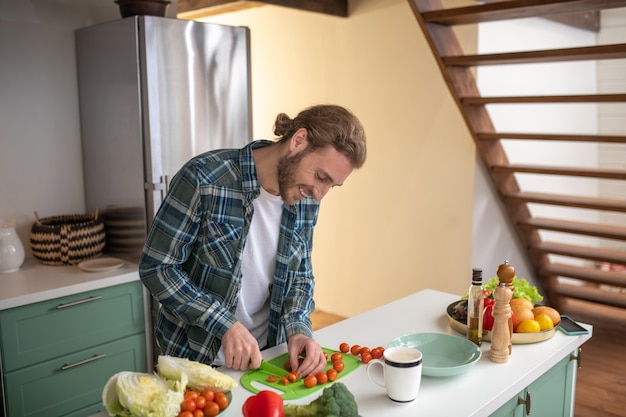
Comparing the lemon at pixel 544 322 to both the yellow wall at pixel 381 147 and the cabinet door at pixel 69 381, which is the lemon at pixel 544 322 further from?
the yellow wall at pixel 381 147

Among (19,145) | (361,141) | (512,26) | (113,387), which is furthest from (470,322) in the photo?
(512,26)

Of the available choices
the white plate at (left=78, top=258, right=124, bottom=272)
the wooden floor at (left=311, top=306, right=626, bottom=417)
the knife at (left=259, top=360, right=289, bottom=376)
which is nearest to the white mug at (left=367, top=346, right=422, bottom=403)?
the knife at (left=259, top=360, right=289, bottom=376)

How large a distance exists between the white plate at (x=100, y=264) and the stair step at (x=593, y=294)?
3108 mm

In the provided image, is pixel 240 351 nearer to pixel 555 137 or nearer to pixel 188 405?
pixel 188 405

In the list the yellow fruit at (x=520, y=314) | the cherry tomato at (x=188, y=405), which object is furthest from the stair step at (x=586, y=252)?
the cherry tomato at (x=188, y=405)

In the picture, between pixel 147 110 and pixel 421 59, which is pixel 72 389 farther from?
pixel 421 59

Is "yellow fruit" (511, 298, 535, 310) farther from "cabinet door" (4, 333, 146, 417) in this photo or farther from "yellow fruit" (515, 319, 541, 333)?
"cabinet door" (4, 333, 146, 417)

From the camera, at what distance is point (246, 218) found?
1.76m

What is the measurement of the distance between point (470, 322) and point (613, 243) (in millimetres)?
4399

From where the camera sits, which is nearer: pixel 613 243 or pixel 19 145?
pixel 19 145

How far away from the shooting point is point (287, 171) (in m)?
1.70

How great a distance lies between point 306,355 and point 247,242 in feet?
1.28

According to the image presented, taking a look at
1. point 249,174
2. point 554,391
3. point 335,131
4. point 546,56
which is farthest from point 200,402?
point 546,56

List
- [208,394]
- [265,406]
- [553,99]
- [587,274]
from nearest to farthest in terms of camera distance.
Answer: [265,406]
[208,394]
[553,99]
[587,274]
